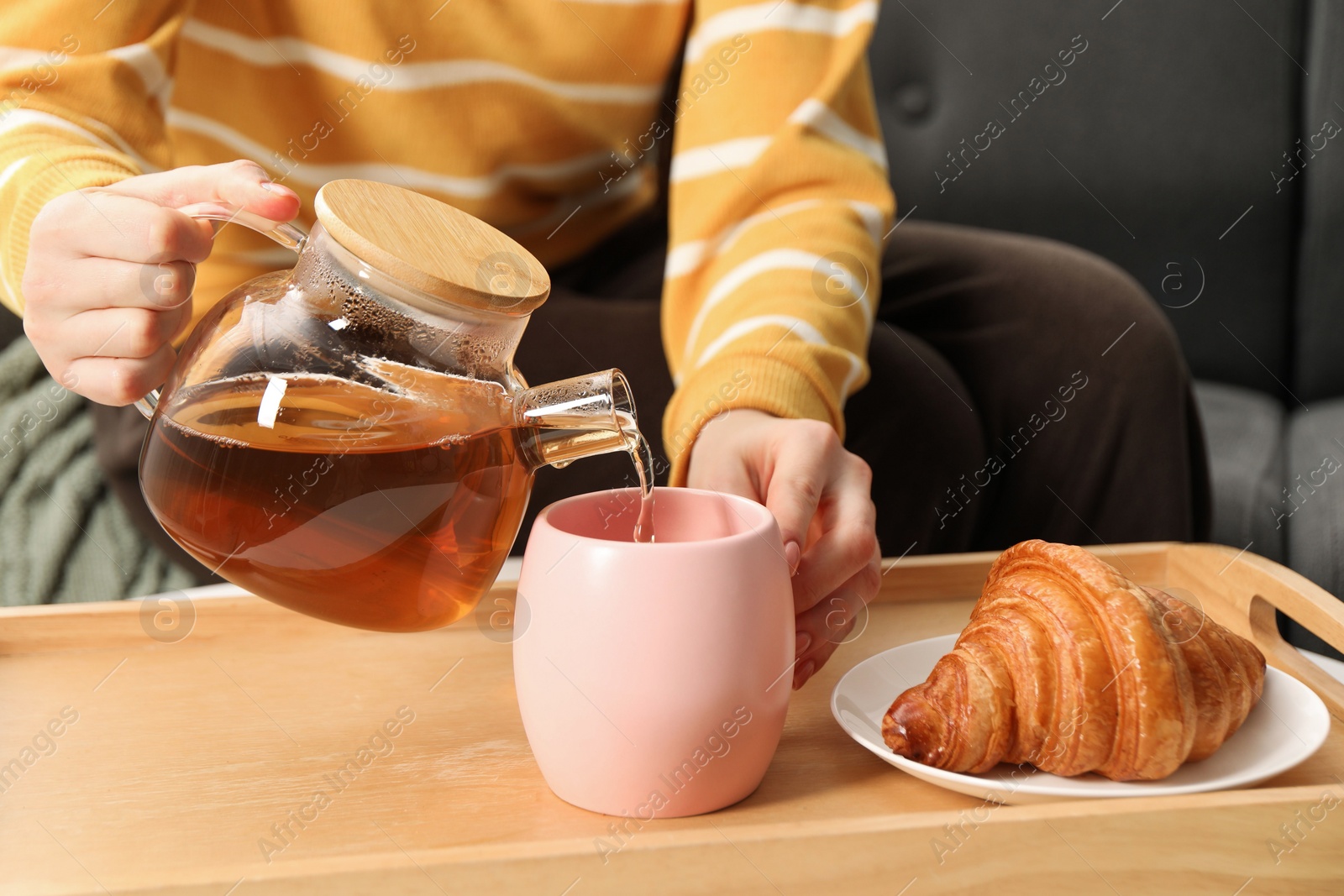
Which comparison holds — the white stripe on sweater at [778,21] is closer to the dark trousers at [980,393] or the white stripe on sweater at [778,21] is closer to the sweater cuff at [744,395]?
the dark trousers at [980,393]

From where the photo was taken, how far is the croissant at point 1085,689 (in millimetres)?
456

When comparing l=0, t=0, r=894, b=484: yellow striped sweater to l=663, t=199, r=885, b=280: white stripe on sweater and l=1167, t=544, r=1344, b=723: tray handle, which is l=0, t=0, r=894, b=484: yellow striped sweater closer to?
l=663, t=199, r=885, b=280: white stripe on sweater

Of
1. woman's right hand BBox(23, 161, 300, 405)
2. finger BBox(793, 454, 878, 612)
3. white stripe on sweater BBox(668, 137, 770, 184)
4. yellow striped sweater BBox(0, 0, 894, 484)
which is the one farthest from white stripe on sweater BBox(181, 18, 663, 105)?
finger BBox(793, 454, 878, 612)

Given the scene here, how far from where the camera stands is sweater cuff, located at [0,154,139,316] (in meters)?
0.62

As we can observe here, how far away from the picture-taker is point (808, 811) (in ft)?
1.53

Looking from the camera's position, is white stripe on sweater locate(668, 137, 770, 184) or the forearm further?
white stripe on sweater locate(668, 137, 770, 184)

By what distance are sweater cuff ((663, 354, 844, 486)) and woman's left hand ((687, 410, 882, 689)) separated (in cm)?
6

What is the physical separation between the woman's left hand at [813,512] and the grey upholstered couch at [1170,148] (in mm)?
1186

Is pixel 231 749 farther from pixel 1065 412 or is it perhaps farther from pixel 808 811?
pixel 1065 412

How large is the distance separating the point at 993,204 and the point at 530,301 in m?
1.41

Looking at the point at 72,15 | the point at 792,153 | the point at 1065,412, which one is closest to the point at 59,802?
the point at 72,15

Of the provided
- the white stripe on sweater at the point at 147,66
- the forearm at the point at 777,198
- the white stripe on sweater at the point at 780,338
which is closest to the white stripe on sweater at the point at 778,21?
the forearm at the point at 777,198

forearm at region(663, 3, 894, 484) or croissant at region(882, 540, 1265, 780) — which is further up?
forearm at region(663, 3, 894, 484)

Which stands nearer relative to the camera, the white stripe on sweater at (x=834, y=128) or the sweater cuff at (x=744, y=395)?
the sweater cuff at (x=744, y=395)
